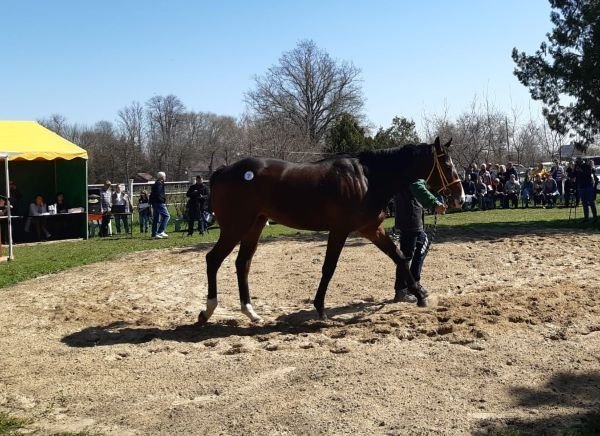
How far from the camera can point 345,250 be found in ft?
38.8

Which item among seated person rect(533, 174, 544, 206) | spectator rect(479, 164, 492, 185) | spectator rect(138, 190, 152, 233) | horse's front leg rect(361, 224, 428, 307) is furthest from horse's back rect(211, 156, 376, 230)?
seated person rect(533, 174, 544, 206)

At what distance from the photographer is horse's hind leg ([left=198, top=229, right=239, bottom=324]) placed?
23.6 ft

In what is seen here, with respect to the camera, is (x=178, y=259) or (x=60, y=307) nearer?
(x=60, y=307)

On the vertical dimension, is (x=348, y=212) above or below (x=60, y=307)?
above

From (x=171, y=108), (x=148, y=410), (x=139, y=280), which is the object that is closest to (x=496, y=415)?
(x=148, y=410)

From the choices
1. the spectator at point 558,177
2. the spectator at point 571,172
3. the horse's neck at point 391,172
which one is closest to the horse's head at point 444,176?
the horse's neck at point 391,172

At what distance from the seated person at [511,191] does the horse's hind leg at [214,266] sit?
67.4 ft

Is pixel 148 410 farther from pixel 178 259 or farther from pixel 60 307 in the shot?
pixel 178 259

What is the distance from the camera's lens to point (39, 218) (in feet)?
63.6

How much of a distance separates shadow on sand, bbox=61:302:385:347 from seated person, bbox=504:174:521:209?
774 inches

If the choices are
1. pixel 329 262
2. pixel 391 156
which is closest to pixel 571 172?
pixel 391 156

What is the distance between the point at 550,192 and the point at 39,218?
18868mm

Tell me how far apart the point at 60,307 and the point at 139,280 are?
1.87m

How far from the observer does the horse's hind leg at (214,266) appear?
721 centimetres
